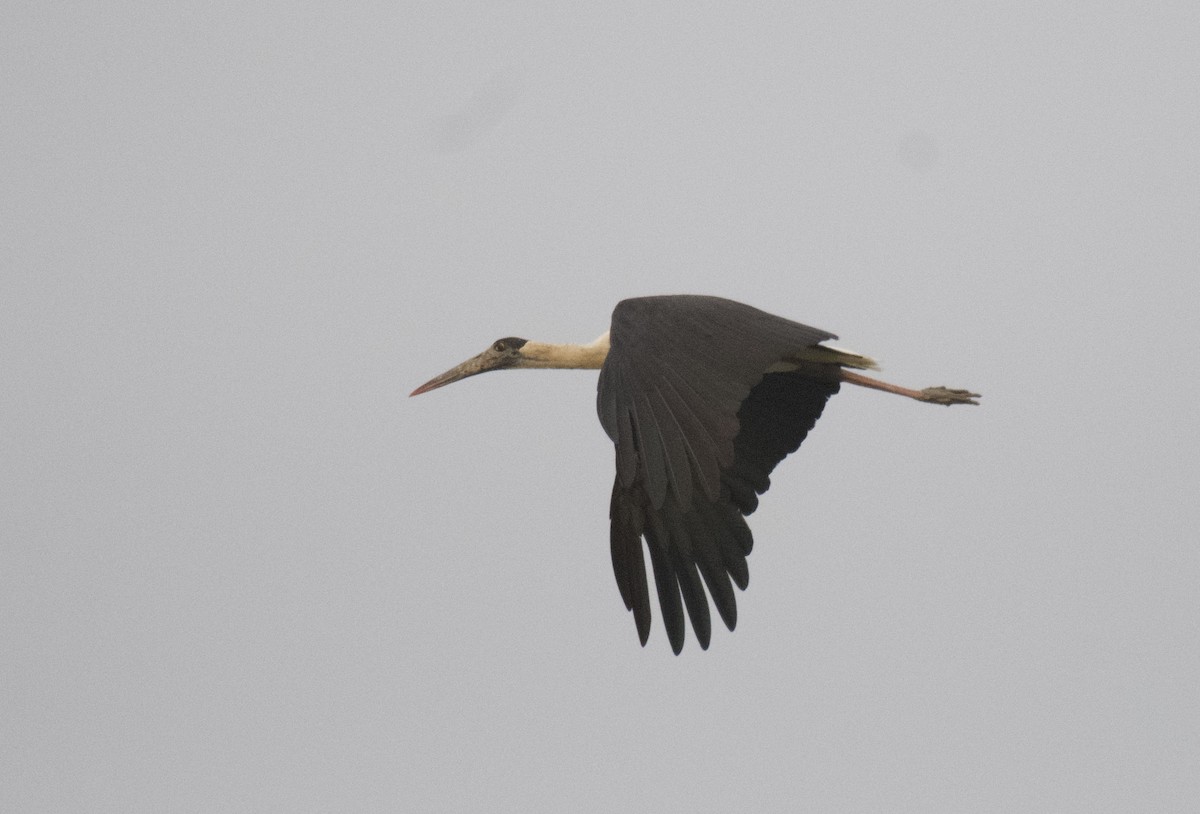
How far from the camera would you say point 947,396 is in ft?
44.3

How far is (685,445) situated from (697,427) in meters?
0.12

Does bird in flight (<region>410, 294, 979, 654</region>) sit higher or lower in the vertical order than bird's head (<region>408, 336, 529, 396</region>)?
lower

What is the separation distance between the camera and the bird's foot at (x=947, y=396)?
13.5 m

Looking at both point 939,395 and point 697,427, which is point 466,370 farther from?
point 697,427

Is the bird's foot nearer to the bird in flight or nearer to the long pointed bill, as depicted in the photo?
the bird in flight

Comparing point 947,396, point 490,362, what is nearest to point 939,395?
point 947,396

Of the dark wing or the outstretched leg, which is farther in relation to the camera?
the outstretched leg

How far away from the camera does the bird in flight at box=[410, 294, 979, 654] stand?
1005 centimetres

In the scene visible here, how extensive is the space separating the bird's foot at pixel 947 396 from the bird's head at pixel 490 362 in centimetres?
293

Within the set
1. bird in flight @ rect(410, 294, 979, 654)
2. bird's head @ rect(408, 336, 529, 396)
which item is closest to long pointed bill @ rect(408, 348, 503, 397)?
bird's head @ rect(408, 336, 529, 396)

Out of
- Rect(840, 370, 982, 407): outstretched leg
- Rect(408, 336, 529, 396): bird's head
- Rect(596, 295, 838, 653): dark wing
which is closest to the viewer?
Rect(596, 295, 838, 653): dark wing

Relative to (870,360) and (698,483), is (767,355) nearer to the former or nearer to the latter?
(698,483)

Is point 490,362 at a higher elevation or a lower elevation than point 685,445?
higher

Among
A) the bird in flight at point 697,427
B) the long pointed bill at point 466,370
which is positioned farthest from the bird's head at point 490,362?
the bird in flight at point 697,427
